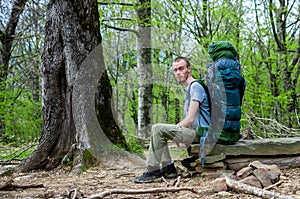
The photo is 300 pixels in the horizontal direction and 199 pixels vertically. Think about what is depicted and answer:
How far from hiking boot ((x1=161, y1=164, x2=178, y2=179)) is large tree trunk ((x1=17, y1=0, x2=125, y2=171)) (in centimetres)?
152

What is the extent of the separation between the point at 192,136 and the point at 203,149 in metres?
0.21

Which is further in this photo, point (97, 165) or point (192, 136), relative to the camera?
point (97, 165)

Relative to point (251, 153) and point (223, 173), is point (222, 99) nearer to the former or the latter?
point (251, 153)

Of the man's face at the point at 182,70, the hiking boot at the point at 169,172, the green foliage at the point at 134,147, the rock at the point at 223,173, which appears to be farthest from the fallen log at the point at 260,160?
the green foliage at the point at 134,147

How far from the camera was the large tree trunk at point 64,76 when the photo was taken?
190 inches

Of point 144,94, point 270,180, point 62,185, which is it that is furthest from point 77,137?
point 144,94

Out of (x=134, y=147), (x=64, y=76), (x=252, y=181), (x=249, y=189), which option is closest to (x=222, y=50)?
(x=252, y=181)

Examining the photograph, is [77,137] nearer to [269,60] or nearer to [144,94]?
[144,94]

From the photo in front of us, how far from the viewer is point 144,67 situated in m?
9.38

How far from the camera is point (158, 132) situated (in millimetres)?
3574

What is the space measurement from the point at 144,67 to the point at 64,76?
15.1ft

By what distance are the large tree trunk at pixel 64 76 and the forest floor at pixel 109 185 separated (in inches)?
21.2

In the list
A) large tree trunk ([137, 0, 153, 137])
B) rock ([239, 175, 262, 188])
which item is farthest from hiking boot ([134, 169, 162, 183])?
large tree trunk ([137, 0, 153, 137])

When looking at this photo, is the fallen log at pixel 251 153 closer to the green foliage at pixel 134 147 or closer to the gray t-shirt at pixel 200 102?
the gray t-shirt at pixel 200 102
